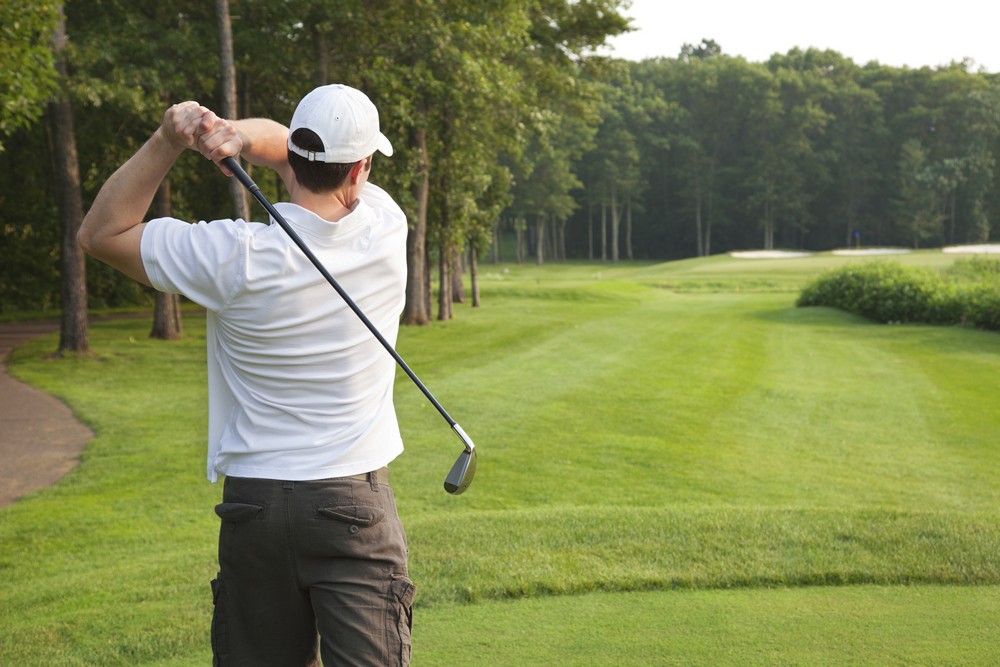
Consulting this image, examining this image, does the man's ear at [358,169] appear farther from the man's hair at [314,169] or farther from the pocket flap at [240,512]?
the pocket flap at [240,512]

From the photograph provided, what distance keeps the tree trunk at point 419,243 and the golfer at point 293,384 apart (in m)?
20.4

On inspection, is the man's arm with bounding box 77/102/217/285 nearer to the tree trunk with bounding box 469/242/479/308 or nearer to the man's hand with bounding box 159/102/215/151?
the man's hand with bounding box 159/102/215/151

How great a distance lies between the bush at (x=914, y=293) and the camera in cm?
2389

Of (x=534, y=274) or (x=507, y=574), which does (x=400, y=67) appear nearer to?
(x=507, y=574)

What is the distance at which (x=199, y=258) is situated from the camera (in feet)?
7.62

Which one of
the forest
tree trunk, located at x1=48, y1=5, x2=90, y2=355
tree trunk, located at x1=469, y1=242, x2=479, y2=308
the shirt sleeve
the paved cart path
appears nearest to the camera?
the shirt sleeve

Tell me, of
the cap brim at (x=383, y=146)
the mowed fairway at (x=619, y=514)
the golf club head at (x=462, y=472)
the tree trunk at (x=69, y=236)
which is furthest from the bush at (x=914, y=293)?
the cap brim at (x=383, y=146)

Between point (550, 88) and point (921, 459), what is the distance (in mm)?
19055

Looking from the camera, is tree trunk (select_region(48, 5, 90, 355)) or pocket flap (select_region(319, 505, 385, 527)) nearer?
pocket flap (select_region(319, 505, 385, 527))

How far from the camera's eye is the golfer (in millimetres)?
2361

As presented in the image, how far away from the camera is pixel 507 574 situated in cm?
548

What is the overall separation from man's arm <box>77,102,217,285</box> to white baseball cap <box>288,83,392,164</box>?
23 cm

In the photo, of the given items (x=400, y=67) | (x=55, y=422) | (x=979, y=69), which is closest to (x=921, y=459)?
(x=55, y=422)

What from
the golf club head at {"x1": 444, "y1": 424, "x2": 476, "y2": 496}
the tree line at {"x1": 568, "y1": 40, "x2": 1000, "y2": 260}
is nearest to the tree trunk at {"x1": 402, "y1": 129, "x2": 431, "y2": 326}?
the golf club head at {"x1": 444, "y1": 424, "x2": 476, "y2": 496}
